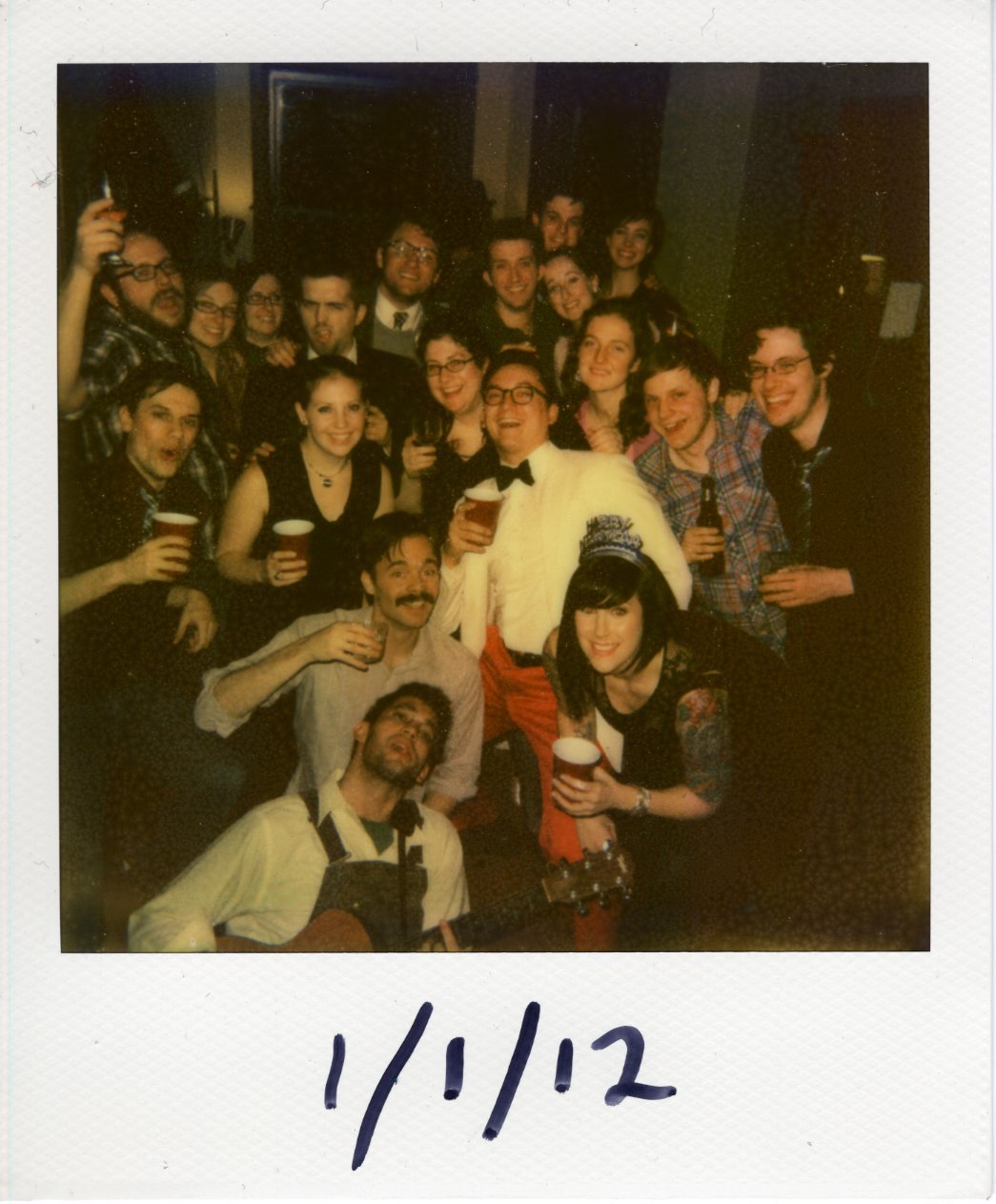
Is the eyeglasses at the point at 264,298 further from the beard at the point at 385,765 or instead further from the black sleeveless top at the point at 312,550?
the beard at the point at 385,765

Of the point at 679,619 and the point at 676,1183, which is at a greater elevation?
the point at 679,619

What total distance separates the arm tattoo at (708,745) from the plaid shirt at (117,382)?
96 cm

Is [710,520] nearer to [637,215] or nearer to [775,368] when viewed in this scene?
[775,368]

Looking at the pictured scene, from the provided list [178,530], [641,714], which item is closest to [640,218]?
[641,714]

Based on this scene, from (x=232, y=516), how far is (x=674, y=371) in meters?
0.86

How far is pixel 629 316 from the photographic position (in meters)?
2.00

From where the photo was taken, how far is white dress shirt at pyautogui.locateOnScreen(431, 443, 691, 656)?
2020mm

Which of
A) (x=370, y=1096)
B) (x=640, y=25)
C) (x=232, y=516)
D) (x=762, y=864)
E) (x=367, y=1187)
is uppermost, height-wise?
(x=640, y=25)

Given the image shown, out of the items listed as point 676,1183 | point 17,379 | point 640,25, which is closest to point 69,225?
point 17,379

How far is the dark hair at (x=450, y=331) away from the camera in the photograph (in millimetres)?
2008

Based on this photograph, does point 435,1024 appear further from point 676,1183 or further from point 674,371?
point 674,371

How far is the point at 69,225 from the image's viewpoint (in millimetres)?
2004

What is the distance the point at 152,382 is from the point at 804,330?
3.95 feet

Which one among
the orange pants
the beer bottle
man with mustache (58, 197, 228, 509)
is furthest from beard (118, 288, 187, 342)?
the beer bottle
